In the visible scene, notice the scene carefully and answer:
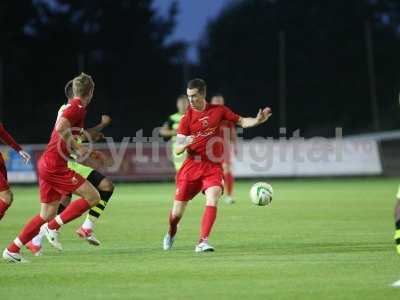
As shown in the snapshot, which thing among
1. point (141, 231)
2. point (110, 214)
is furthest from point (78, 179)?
point (110, 214)

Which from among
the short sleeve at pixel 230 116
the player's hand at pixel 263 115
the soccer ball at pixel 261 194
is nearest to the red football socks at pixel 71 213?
the short sleeve at pixel 230 116

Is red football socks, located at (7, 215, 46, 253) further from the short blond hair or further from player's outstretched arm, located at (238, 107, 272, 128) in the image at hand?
player's outstretched arm, located at (238, 107, 272, 128)

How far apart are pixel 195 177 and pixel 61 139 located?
209cm

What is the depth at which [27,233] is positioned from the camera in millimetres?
10641

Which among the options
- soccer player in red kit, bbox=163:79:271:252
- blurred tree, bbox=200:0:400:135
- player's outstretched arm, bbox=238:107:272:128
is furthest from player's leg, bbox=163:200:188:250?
blurred tree, bbox=200:0:400:135

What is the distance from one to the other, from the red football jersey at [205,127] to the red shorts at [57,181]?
5.58ft

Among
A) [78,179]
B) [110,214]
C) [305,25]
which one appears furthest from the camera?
[305,25]

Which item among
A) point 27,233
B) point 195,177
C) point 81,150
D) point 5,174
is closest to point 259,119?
point 195,177

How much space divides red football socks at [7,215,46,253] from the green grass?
0.24 metres

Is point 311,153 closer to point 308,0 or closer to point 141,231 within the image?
point 141,231

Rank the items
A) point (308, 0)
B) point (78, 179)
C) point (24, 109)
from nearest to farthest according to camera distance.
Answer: point (78, 179)
point (24, 109)
point (308, 0)

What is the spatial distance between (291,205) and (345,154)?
1156 cm

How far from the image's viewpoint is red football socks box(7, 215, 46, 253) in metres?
10.6

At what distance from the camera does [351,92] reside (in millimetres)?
44438
